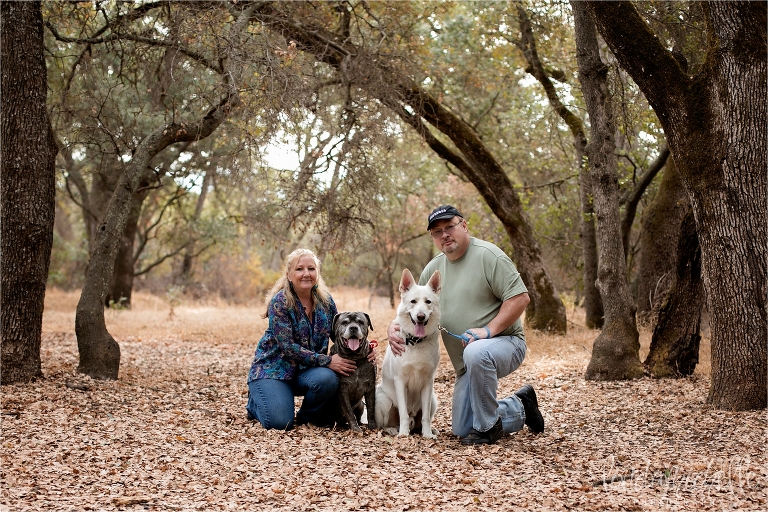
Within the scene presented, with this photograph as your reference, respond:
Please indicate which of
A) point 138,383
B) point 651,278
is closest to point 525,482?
point 138,383

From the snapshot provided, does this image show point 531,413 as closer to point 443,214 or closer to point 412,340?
point 412,340

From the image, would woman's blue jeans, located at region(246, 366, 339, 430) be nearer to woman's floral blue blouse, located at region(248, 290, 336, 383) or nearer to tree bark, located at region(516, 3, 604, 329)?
woman's floral blue blouse, located at region(248, 290, 336, 383)

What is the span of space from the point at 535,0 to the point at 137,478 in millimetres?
9861

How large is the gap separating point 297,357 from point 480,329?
1533mm

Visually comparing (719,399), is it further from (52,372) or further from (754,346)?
(52,372)

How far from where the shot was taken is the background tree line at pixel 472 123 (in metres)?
5.72

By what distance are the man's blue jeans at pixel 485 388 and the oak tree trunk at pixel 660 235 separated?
5503 mm

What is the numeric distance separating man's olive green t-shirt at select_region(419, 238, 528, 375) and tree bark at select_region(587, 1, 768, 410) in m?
1.83

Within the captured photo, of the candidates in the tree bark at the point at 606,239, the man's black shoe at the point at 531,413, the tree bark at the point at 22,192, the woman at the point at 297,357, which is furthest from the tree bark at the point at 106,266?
the man's black shoe at the point at 531,413

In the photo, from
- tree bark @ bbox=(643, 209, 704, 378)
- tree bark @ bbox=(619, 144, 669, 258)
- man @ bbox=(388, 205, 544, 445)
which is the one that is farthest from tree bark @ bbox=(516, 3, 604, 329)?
man @ bbox=(388, 205, 544, 445)

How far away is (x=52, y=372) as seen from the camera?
7.54 m

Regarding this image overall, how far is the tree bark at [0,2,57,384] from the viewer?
6.78 meters

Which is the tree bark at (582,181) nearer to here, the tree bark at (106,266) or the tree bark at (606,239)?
the tree bark at (606,239)

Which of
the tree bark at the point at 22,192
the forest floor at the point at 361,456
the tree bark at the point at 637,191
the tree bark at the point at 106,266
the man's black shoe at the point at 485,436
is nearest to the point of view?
the forest floor at the point at 361,456
